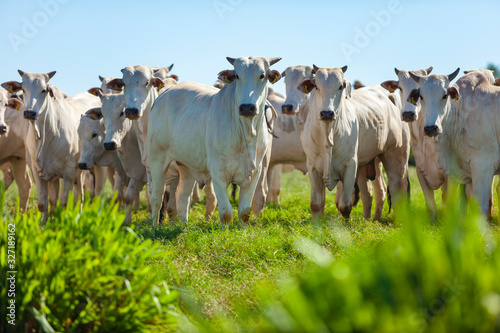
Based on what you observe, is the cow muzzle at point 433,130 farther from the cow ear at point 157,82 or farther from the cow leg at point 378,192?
the cow ear at point 157,82

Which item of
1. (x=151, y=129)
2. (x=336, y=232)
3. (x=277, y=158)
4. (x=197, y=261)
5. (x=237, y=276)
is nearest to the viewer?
(x=237, y=276)

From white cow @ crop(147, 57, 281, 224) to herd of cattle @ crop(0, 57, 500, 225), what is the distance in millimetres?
15

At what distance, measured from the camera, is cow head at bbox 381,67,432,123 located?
791 cm

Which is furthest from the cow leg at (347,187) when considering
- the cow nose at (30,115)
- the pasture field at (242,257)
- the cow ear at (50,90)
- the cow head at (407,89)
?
the cow ear at (50,90)

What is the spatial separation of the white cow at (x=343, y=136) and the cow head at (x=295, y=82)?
0.20 meters

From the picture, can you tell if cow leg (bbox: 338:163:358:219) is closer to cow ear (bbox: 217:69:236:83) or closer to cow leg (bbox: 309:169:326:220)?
cow leg (bbox: 309:169:326:220)

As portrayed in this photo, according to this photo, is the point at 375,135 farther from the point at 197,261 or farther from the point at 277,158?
the point at 197,261

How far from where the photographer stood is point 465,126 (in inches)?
304

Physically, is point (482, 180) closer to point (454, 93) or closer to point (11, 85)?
point (454, 93)

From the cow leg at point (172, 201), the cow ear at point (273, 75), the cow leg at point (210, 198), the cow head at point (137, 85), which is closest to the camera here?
the cow ear at point (273, 75)

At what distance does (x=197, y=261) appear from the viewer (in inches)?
224

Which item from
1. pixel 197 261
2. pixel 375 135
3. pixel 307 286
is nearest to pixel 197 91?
pixel 375 135

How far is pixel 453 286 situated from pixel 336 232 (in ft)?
12.5

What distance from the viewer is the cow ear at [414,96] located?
7.65 m
